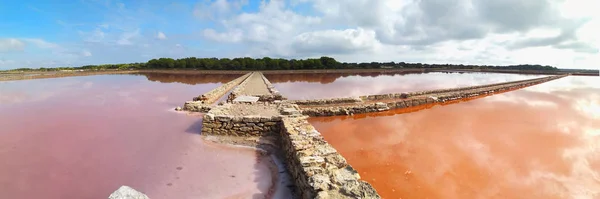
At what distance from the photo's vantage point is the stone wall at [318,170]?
317 centimetres

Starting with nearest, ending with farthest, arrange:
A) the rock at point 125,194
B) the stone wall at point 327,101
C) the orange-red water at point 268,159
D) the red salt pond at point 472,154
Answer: the rock at point 125,194 < the orange-red water at point 268,159 < the red salt pond at point 472,154 < the stone wall at point 327,101

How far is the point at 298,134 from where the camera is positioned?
17.4ft

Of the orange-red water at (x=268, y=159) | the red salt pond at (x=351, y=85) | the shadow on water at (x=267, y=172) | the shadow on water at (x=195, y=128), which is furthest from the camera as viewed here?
the red salt pond at (x=351, y=85)

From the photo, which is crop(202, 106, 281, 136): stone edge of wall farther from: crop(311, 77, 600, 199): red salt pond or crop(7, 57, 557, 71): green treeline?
crop(7, 57, 557, 71): green treeline

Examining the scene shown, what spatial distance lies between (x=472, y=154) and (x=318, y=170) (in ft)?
13.2

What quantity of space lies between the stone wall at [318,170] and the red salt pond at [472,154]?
0.93m

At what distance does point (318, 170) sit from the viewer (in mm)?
3713

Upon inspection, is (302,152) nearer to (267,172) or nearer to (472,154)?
(267,172)

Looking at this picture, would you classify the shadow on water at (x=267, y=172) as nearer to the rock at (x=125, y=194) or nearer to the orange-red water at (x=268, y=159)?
the orange-red water at (x=268, y=159)

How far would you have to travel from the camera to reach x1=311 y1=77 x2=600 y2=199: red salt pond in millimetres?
4461

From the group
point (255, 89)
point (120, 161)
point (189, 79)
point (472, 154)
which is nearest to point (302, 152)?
point (120, 161)

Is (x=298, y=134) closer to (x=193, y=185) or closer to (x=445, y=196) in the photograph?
(x=193, y=185)

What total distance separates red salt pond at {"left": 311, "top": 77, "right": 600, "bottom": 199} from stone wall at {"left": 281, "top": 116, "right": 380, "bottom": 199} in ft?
3.05

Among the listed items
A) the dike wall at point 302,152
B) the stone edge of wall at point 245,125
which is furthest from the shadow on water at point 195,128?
the stone edge of wall at point 245,125
